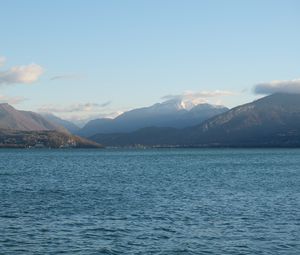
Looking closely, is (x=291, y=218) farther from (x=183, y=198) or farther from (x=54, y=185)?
(x=54, y=185)

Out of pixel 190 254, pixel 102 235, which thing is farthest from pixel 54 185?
pixel 190 254

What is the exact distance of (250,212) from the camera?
179ft

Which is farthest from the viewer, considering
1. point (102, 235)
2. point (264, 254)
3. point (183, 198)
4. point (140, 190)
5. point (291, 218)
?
point (140, 190)

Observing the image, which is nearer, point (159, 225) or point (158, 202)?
point (159, 225)

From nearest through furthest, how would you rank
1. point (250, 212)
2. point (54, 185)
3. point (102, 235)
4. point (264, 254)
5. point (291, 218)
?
1. point (264, 254)
2. point (102, 235)
3. point (291, 218)
4. point (250, 212)
5. point (54, 185)

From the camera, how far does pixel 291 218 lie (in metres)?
50.8

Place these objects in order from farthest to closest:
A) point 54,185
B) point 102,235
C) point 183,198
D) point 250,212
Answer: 1. point 54,185
2. point 183,198
3. point 250,212
4. point 102,235

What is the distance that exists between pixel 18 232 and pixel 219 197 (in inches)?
1263

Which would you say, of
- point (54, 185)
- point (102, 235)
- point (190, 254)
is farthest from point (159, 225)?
point (54, 185)

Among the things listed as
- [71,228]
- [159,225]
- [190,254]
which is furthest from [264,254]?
[71,228]

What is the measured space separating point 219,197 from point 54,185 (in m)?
29.7

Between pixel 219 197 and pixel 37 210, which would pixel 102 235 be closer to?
pixel 37 210

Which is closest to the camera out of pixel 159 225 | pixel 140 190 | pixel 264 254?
pixel 264 254

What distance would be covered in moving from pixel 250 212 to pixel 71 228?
1897cm
